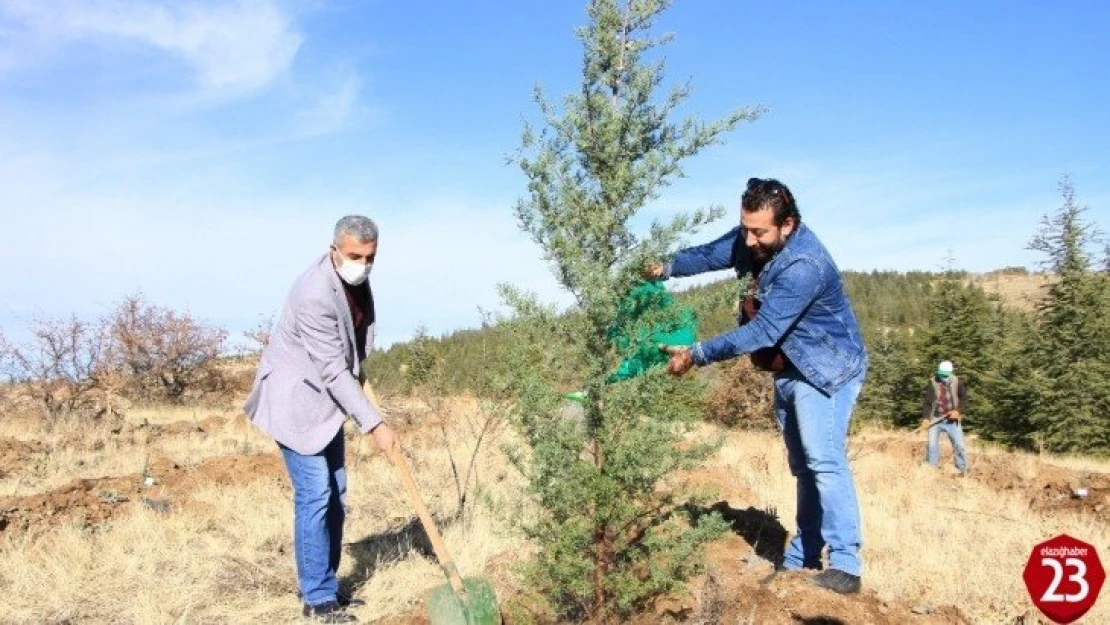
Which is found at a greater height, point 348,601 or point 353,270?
point 353,270

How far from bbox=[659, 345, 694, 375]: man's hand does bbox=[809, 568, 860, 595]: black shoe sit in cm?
128

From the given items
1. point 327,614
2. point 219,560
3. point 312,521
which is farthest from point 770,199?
point 219,560

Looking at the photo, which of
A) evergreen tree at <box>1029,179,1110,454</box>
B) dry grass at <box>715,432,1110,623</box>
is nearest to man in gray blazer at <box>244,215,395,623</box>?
dry grass at <box>715,432,1110,623</box>

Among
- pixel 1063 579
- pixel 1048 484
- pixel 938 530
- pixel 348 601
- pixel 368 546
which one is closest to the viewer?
pixel 1063 579

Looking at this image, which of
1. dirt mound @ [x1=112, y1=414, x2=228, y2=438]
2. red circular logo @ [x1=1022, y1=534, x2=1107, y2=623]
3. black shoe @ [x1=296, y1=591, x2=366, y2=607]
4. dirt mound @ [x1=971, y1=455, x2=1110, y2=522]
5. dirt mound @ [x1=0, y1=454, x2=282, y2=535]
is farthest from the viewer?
dirt mound @ [x1=112, y1=414, x2=228, y2=438]

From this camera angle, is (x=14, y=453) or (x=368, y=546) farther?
(x=14, y=453)

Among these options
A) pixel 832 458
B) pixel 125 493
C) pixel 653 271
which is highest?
pixel 653 271

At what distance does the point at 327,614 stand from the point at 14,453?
7.34 m

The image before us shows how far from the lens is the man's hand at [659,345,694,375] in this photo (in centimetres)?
382

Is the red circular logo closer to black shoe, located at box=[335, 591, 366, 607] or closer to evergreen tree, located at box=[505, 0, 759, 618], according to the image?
evergreen tree, located at box=[505, 0, 759, 618]

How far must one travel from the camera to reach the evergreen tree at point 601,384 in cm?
371

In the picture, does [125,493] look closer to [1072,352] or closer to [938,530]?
[938,530]

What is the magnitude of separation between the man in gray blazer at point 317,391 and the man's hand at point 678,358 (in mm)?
1470

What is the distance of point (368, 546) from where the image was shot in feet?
20.7
